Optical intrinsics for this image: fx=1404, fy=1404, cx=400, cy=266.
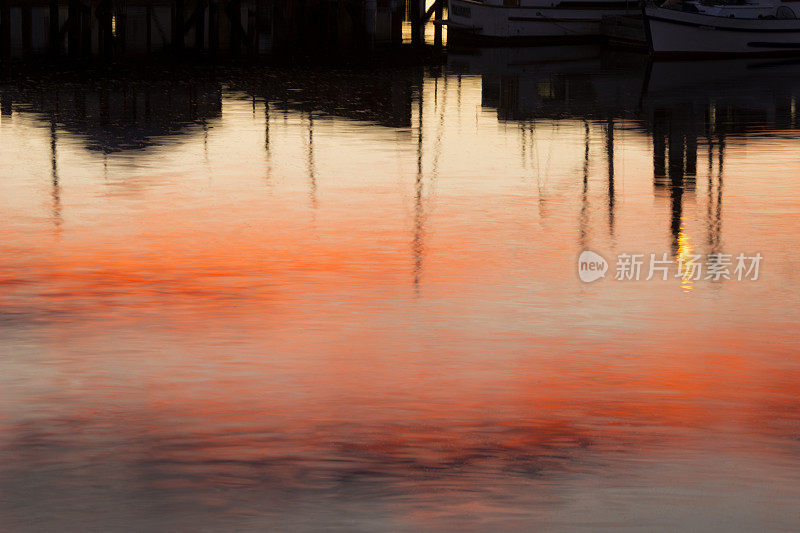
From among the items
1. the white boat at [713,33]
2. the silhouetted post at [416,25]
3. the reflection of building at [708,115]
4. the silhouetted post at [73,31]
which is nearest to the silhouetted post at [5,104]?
the reflection of building at [708,115]

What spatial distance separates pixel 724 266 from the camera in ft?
41.6

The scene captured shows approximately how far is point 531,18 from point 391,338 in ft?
143

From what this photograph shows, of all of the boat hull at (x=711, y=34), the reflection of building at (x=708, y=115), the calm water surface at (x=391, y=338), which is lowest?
the calm water surface at (x=391, y=338)

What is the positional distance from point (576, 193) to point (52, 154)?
7.97 metres

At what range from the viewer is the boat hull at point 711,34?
43875 mm

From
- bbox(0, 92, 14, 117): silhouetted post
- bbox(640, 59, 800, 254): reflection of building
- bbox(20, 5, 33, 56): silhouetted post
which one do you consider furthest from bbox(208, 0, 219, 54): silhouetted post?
bbox(0, 92, 14, 117): silhouetted post

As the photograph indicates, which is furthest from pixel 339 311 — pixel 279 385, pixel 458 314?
pixel 279 385

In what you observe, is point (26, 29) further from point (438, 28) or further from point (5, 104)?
point (5, 104)

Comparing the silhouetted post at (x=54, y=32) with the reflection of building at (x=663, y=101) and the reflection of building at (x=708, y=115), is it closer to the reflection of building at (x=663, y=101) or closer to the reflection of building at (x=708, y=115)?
the reflection of building at (x=663, y=101)

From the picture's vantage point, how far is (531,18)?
172 ft

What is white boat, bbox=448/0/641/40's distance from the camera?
52.1 meters

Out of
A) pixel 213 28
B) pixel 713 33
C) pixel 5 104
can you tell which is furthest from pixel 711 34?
pixel 5 104

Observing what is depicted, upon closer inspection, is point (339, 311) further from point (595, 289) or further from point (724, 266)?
point (724, 266)

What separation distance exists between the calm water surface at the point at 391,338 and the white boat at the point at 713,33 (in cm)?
2274
